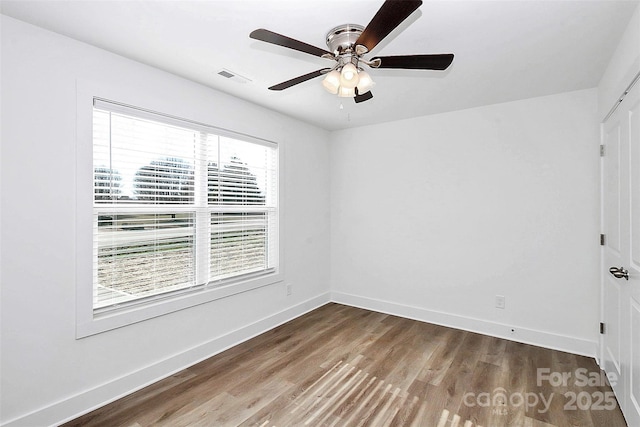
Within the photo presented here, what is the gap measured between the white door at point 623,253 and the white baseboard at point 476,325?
329mm

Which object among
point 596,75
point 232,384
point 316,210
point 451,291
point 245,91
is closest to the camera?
point 232,384

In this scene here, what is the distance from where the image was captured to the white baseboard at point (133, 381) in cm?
195

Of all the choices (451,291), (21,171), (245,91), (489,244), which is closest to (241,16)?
(245,91)

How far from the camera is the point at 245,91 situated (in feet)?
9.82

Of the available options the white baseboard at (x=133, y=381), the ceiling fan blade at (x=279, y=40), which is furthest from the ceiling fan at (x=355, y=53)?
the white baseboard at (x=133, y=381)

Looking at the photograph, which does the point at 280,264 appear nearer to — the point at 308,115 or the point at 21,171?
the point at 308,115

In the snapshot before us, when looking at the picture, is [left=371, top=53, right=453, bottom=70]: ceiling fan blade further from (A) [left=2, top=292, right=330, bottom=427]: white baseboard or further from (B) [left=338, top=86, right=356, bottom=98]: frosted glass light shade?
(A) [left=2, top=292, right=330, bottom=427]: white baseboard

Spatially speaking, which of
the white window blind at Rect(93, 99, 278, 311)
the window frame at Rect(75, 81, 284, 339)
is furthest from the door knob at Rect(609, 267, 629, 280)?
the window frame at Rect(75, 81, 284, 339)

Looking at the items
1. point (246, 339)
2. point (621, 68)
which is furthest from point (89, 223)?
point (621, 68)

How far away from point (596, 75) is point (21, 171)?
14.1 feet

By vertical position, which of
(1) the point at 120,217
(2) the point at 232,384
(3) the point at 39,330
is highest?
(1) the point at 120,217

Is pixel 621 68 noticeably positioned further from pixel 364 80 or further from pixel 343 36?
pixel 343 36

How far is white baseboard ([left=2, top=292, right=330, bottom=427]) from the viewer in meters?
1.95

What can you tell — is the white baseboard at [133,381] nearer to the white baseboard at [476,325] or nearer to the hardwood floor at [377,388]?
the hardwood floor at [377,388]
